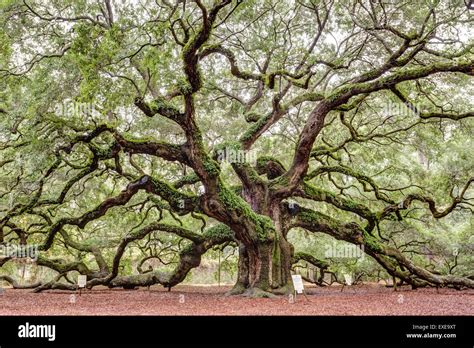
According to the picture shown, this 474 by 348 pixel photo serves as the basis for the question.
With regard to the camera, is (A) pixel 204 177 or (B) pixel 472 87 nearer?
(A) pixel 204 177

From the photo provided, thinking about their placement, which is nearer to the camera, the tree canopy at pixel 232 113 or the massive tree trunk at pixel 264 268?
the tree canopy at pixel 232 113

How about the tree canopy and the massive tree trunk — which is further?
the massive tree trunk

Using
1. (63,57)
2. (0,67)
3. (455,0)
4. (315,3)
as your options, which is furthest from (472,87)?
(0,67)

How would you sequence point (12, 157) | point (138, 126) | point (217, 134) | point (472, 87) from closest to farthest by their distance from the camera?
1. point (12, 157)
2. point (472, 87)
3. point (138, 126)
4. point (217, 134)

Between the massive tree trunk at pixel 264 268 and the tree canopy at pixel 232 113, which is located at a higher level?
the tree canopy at pixel 232 113

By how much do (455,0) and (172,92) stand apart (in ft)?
21.6

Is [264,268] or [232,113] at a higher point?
[232,113]

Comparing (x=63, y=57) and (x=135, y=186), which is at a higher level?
(x=63, y=57)

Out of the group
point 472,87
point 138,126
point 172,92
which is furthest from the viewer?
point 138,126

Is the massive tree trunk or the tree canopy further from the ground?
the tree canopy

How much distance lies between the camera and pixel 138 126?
1395 cm

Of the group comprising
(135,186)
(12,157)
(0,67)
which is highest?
(0,67)

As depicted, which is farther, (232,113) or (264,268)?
(232,113)
